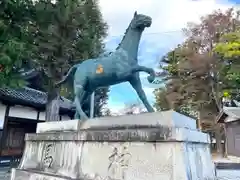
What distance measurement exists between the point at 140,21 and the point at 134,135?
1.94 metres

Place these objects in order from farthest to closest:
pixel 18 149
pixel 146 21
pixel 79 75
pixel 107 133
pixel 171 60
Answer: pixel 171 60, pixel 18 149, pixel 79 75, pixel 146 21, pixel 107 133

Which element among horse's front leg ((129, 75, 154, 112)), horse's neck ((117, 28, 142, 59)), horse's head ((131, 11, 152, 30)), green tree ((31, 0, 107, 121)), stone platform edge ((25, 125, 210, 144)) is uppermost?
green tree ((31, 0, 107, 121))

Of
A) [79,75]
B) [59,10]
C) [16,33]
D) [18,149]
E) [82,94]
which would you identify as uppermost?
[59,10]

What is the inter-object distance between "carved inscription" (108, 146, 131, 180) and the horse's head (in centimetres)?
203

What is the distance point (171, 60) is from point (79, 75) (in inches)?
742

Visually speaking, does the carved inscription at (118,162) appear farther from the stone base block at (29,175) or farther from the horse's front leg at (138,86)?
the horse's front leg at (138,86)

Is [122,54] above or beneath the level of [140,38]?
beneath

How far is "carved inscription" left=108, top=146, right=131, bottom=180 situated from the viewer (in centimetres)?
297

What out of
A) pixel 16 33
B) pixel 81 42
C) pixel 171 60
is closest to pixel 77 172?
pixel 16 33

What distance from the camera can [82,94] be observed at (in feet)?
13.8

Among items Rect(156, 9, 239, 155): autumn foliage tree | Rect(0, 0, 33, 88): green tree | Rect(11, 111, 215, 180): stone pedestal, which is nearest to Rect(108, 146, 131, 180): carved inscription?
Rect(11, 111, 215, 180): stone pedestal

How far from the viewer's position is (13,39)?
6465 millimetres

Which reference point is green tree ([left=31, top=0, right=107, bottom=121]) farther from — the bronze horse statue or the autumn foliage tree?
the autumn foliage tree

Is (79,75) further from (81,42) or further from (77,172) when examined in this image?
(81,42)
